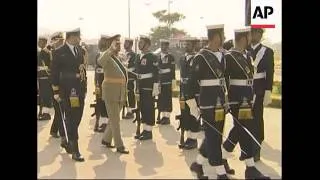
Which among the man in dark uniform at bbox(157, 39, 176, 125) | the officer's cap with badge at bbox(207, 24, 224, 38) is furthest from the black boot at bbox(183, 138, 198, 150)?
the man in dark uniform at bbox(157, 39, 176, 125)

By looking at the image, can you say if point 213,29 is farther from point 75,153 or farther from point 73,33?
point 75,153

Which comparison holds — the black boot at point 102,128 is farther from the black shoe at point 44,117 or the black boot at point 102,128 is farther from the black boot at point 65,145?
the black shoe at point 44,117

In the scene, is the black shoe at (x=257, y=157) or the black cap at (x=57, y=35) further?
the black cap at (x=57, y=35)

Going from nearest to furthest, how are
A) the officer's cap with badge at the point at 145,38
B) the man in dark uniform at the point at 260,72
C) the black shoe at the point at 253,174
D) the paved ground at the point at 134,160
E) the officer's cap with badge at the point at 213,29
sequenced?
the officer's cap with badge at the point at 213,29 → the black shoe at the point at 253,174 → the paved ground at the point at 134,160 → the man in dark uniform at the point at 260,72 → the officer's cap with badge at the point at 145,38

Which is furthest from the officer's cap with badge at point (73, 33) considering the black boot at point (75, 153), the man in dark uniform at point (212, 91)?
the man in dark uniform at point (212, 91)

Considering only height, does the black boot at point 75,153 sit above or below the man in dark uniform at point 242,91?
below

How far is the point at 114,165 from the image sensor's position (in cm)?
765

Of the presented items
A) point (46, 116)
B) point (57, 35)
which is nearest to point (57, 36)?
point (57, 35)

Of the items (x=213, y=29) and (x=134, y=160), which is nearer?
(x=213, y=29)

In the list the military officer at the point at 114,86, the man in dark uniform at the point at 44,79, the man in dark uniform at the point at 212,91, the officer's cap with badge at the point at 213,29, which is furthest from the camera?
the man in dark uniform at the point at 44,79

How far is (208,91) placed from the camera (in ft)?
21.2

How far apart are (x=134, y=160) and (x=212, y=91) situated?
7.25 ft

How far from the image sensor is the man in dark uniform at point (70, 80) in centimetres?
782

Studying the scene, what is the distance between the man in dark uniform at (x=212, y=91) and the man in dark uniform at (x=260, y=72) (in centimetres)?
136
